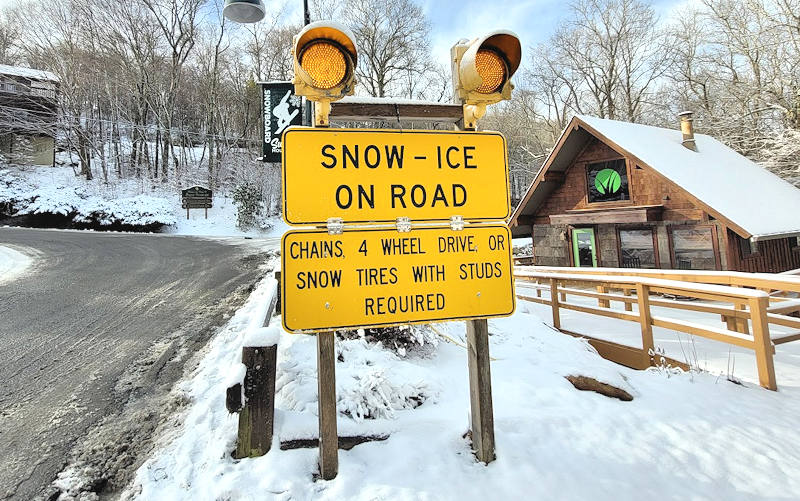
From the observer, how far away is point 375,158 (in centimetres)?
238

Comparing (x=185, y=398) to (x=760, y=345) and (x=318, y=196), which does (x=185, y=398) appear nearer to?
(x=318, y=196)

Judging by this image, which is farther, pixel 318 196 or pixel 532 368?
pixel 532 368

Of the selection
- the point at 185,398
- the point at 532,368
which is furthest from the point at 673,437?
the point at 185,398

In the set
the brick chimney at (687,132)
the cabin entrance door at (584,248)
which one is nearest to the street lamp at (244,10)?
the cabin entrance door at (584,248)

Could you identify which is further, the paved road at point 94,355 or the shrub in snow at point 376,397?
the shrub in snow at point 376,397

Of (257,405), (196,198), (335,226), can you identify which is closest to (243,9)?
(335,226)

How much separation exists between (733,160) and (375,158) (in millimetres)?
17777

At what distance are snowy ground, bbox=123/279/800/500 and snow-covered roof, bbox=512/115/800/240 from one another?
834 centimetres

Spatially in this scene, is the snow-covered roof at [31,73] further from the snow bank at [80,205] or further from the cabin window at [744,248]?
the cabin window at [744,248]

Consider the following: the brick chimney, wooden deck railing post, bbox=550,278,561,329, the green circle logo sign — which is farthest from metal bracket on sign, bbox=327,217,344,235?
the brick chimney

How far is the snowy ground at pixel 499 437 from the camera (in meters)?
2.29

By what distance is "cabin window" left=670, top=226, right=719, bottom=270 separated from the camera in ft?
36.1

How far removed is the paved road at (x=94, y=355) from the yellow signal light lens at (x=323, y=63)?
2.76 meters

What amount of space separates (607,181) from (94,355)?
47.6 feet
